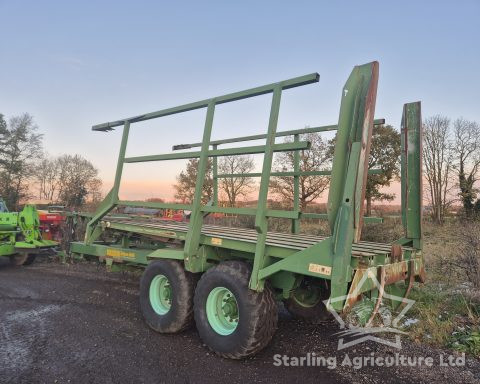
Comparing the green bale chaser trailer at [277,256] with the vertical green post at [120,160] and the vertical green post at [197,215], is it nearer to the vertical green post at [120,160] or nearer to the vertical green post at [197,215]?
the vertical green post at [197,215]

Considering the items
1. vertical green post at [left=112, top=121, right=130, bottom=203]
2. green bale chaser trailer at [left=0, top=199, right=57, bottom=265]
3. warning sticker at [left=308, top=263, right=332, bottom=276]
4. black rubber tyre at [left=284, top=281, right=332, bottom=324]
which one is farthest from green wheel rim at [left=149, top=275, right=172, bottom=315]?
green bale chaser trailer at [left=0, top=199, right=57, bottom=265]

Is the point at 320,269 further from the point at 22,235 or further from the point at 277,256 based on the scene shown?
the point at 22,235

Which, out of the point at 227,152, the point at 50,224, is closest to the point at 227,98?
the point at 227,152

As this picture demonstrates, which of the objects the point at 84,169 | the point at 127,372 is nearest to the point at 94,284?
the point at 127,372

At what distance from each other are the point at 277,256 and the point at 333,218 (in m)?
0.77

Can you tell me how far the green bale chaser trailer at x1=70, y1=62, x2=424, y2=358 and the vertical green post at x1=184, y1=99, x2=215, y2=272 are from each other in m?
0.01

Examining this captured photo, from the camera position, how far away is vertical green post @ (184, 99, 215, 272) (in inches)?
168

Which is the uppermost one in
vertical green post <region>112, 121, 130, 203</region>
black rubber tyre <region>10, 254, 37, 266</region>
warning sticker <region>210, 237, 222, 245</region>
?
vertical green post <region>112, 121, 130, 203</region>

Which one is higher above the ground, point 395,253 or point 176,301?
point 395,253

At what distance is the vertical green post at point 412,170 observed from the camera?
14.1 ft

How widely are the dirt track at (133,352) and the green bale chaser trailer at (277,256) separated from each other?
0.25 metres

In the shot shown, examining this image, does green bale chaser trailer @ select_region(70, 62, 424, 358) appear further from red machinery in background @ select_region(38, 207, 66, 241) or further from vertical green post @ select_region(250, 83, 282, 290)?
red machinery in background @ select_region(38, 207, 66, 241)

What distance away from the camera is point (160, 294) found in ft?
15.7

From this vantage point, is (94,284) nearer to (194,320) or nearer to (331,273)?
(194,320)
